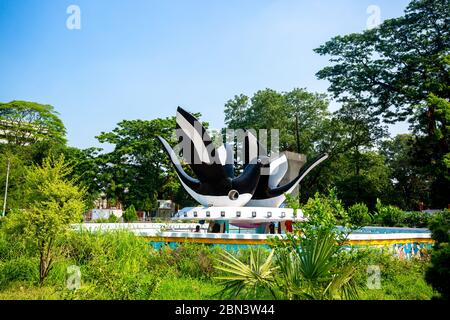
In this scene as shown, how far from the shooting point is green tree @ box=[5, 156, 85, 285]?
7082 mm

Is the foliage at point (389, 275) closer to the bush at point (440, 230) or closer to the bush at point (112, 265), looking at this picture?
the bush at point (440, 230)

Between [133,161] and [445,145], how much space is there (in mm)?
25097

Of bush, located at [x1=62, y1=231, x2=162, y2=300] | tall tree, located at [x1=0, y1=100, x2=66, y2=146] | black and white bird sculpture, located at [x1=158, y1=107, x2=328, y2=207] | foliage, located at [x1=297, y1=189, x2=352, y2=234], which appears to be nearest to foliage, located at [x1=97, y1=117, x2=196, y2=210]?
tall tree, located at [x1=0, y1=100, x2=66, y2=146]

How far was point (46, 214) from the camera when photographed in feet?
23.2

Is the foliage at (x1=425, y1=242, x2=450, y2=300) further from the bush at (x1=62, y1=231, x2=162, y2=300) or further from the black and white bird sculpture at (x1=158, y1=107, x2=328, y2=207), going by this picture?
the black and white bird sculpture at (x1=158, y1=107, x2=328, y2=207)

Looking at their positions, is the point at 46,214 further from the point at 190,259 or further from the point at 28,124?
the point at 28,124

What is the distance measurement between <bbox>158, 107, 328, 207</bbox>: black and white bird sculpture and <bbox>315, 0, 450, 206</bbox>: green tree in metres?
11.3

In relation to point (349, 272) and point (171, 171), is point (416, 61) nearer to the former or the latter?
point (171, 171)

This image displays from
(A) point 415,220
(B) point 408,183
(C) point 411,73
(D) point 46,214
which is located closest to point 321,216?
(D) point 46,214

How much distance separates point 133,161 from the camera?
113 feet

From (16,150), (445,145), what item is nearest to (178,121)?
(445,145)

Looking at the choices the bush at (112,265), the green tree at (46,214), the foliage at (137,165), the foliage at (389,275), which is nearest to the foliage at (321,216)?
the foliage at (389,275)

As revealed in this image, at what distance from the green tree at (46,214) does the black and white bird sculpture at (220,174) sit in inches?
247

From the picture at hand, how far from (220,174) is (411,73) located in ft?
64.1
